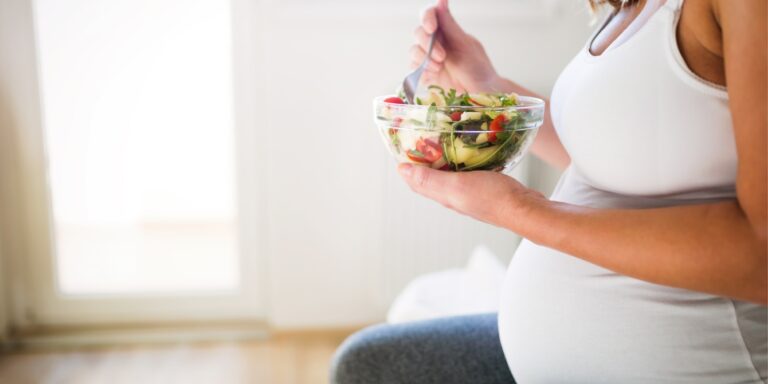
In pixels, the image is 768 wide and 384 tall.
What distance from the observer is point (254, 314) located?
2.33 meters

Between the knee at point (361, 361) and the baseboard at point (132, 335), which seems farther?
the baseboard at point (132, 335)

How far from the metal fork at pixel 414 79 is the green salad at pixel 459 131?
0.47 feet

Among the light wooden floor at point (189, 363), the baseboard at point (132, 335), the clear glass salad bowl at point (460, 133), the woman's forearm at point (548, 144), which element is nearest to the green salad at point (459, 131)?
the clear glass salad bowl at point (460, 133)

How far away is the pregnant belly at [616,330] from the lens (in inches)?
26.6

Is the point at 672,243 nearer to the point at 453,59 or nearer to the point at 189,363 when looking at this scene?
the point at 453,59

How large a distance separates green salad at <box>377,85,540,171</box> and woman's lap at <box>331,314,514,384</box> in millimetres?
274

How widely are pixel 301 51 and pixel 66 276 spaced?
115cm

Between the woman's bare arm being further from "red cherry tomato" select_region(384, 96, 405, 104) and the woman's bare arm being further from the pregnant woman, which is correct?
"red cherry tomato" select_region(384, 96, 405, 104)

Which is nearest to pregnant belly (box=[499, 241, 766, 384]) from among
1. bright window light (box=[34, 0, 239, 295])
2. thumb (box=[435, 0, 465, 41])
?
thumb (box=[435, 0, 465, 41])

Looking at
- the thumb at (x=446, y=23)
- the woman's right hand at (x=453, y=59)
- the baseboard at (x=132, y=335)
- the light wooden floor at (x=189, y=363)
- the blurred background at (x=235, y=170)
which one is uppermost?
the thumb at (x=446, y=23)

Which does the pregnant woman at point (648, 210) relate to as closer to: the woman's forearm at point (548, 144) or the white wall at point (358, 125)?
the woman's forearm at point (548, 144)

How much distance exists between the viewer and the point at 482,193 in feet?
2.22

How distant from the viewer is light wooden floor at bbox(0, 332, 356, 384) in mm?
2010

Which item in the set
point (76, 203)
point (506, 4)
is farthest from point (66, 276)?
point (506, 4)
